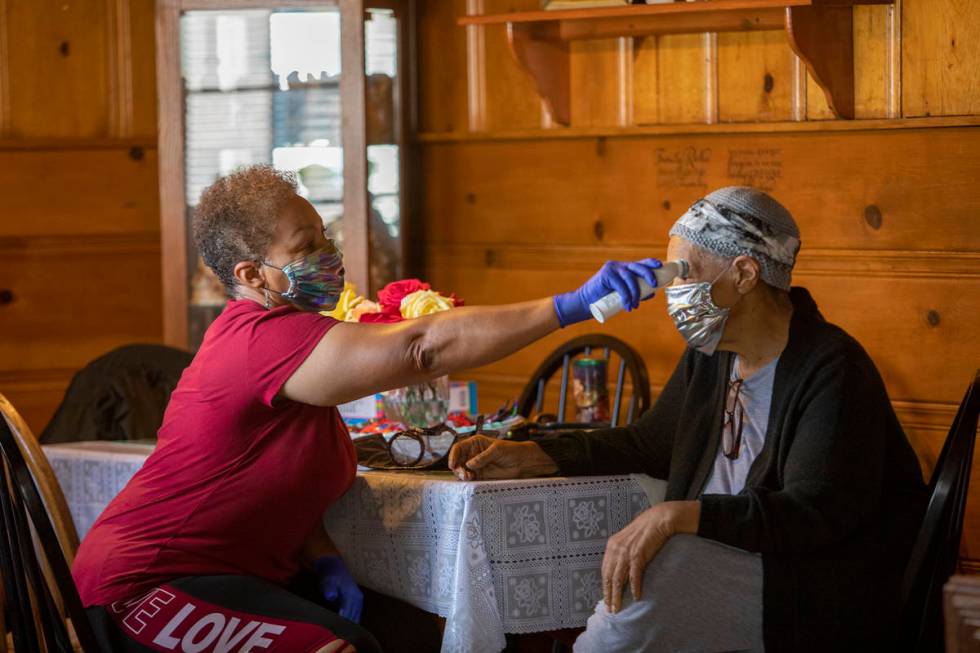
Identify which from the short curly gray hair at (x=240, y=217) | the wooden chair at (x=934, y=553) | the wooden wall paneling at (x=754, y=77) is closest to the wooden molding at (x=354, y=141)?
the wooden wall paneling at (x=754, y=77)

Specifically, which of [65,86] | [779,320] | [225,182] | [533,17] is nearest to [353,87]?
[533,17]

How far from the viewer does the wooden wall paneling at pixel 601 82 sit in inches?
150

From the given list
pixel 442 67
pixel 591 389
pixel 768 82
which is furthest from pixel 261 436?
pixel 442 67

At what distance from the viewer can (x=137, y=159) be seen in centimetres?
452

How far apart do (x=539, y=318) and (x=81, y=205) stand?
9.65 ft

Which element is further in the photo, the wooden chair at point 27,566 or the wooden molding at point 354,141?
the wooden molding at point 354,141

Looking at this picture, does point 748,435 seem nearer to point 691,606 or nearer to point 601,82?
point 691,606

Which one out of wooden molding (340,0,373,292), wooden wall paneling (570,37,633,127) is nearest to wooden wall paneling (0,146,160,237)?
wooden molding (340,0,373,292)

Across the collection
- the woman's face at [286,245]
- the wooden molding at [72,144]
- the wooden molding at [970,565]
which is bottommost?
the wooden molding at [970,565]

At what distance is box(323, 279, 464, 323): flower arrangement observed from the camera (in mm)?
2549

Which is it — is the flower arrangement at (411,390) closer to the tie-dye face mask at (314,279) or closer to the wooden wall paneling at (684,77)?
the tie-dye face mask at (314,279)

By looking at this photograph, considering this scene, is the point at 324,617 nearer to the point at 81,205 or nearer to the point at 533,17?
the point at 533,17

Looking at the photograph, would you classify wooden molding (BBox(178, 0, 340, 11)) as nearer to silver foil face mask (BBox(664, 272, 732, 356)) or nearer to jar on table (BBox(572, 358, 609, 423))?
jar on table (BBox(572, 358, 609, 423))

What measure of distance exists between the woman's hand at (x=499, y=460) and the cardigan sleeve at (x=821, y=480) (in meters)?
0.38
